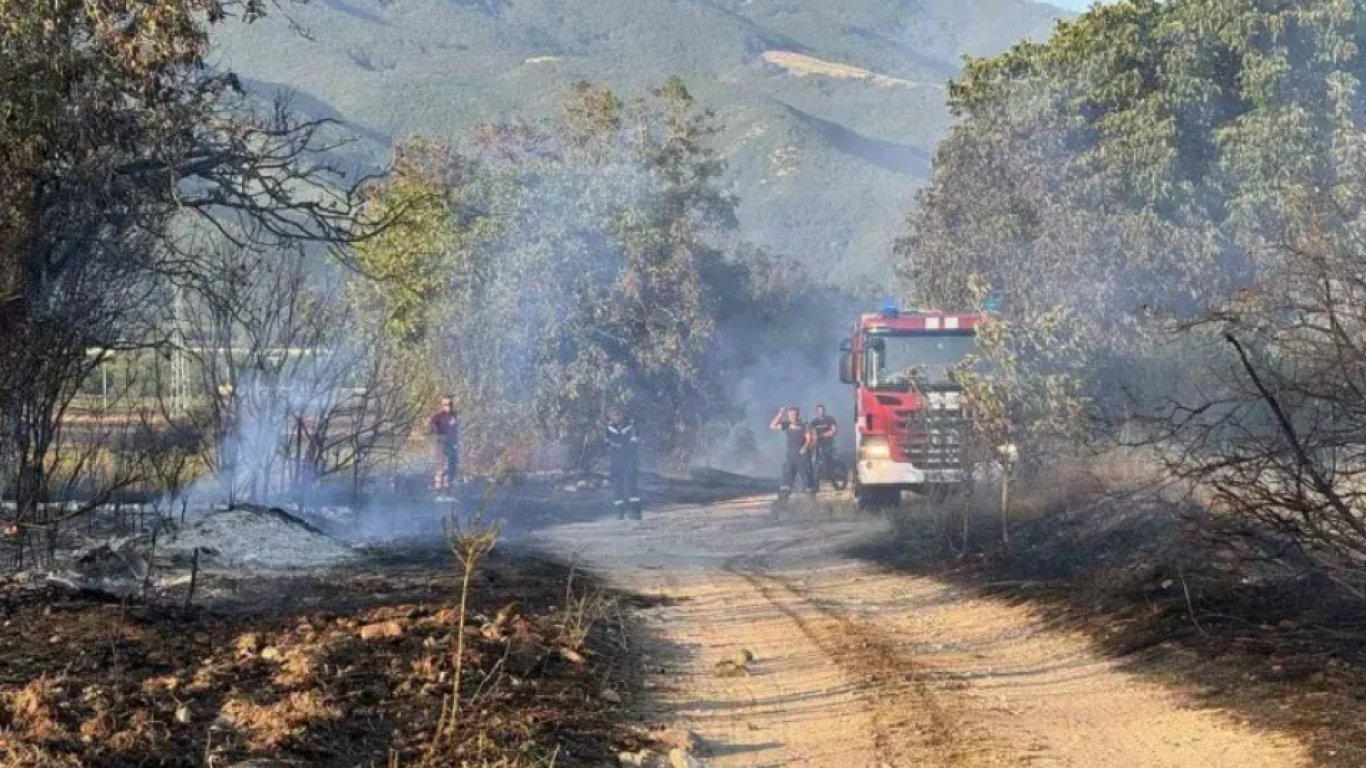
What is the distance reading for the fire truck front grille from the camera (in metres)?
19.4

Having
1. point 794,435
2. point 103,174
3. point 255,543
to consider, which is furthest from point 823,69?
point 103,174

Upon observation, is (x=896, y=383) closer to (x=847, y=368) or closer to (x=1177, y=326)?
(x=847, y=368)

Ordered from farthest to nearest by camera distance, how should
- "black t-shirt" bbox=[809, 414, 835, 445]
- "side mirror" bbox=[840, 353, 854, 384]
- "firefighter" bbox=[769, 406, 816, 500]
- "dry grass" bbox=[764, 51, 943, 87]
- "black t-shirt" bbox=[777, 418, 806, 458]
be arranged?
"dry grass" bbox=[764, 51, 943, 87], "black t-shirt" bbox=[809, 414, 835, 445], "black t-shirt" bbox=[777, 418, 806, 458], "firefighter" bbox=[769, 406, 816, 500], "side mirror" bbox=[840, 353, 854, 384]

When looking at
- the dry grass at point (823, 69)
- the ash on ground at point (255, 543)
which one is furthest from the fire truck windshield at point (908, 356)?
the dry grass at point (823, 69)

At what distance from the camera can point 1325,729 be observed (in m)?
7.48

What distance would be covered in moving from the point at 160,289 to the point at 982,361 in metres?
9.39

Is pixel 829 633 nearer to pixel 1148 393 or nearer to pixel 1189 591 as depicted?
pixel 1189 591

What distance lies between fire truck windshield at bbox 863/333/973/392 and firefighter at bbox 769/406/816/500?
4180 millimetres

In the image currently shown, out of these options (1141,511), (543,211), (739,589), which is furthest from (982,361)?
(543,211)

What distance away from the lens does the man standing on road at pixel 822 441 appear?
27075 mm

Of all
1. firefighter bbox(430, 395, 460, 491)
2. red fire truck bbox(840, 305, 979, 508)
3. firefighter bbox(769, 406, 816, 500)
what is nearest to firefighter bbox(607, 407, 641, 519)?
firefighter bbox(430, 395, 460, 491)

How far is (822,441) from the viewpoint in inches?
1083

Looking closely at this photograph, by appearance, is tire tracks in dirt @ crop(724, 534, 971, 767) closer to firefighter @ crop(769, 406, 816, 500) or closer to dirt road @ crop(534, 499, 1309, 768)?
dirt road @ crop(534, 499, 1309, 768)

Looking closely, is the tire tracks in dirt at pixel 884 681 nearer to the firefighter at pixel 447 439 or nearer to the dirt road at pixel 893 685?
the dirt road at pixel 893 685
